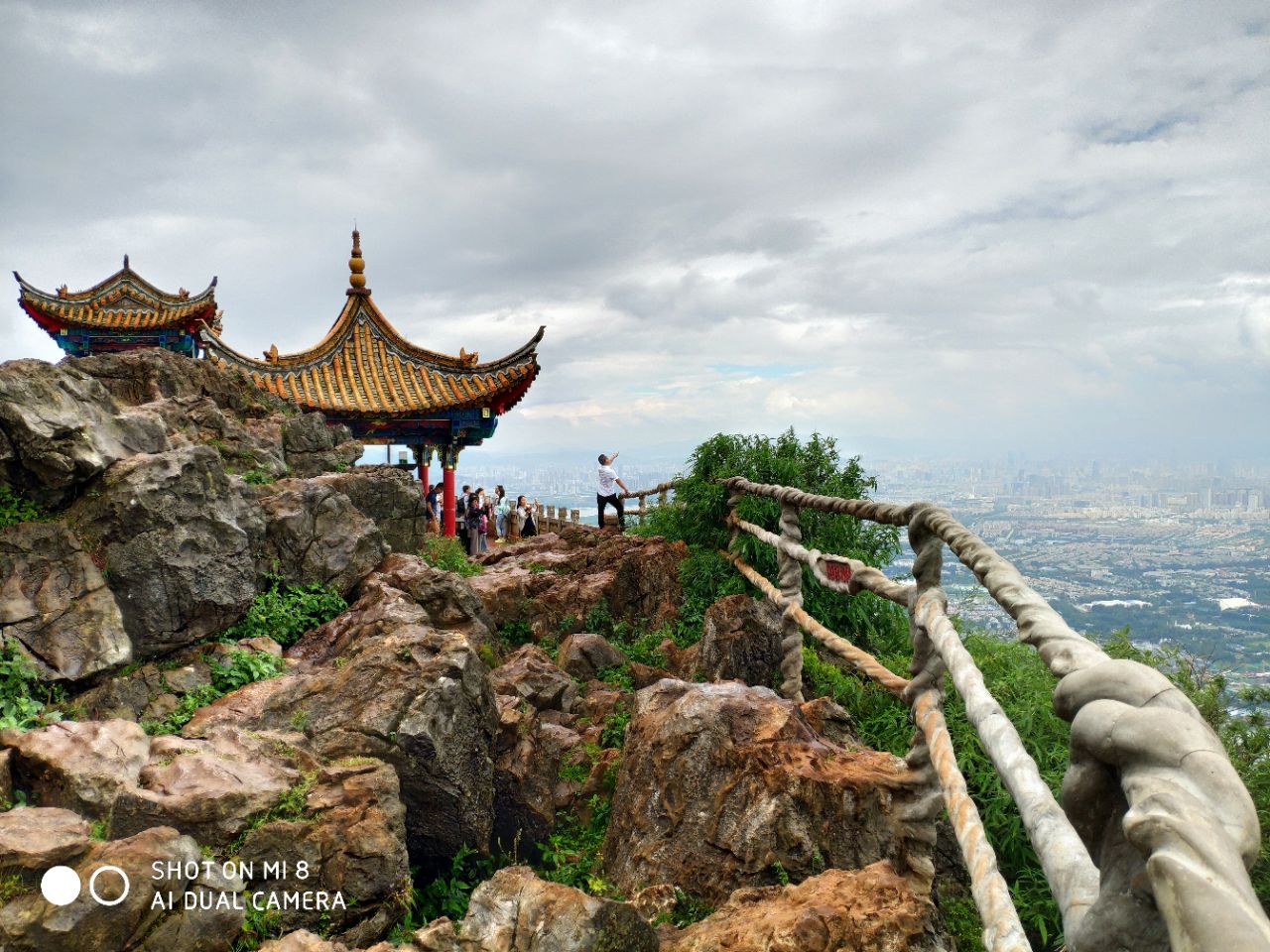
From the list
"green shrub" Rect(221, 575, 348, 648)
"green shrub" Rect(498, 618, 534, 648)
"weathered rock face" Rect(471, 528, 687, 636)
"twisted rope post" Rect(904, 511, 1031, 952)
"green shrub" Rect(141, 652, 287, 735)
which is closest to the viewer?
"twisted rope post" Rect(904, 511, 1031, 952)

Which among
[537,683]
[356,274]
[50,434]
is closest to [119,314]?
[356,274]

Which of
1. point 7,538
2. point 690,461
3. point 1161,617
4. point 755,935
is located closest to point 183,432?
point 7,538

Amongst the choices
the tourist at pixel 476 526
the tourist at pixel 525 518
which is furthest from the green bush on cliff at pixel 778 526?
the tourist at pixel 525 518

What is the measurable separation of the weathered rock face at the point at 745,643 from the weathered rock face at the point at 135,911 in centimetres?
311

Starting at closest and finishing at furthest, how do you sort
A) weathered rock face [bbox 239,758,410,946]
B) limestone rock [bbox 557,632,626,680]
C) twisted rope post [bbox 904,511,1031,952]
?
twisted rope post [bbox 904,511,1031,952] → weathered rock face [bbox 239,758,410,946] → limestone rock [bbox 557,632,626,680]

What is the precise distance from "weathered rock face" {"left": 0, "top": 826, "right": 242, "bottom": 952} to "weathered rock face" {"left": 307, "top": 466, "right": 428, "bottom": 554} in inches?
212

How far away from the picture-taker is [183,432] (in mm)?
7797

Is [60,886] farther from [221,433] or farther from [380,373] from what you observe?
[380,373]

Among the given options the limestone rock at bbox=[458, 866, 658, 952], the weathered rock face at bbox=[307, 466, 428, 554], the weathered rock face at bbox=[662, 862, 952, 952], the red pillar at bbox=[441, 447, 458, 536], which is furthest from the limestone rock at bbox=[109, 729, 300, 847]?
the red pillar at bbox=[441, 447, 458, 536]

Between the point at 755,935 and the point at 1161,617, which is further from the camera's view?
the point at 1161,617

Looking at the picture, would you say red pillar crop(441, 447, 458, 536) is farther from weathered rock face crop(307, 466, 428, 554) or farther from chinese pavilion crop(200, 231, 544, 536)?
weathered rock face crop(307, 466, 428, 554)

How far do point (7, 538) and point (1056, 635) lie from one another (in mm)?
6511

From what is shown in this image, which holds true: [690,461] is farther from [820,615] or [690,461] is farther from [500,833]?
Answer: [500,833]

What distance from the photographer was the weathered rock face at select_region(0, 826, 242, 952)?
276cm
